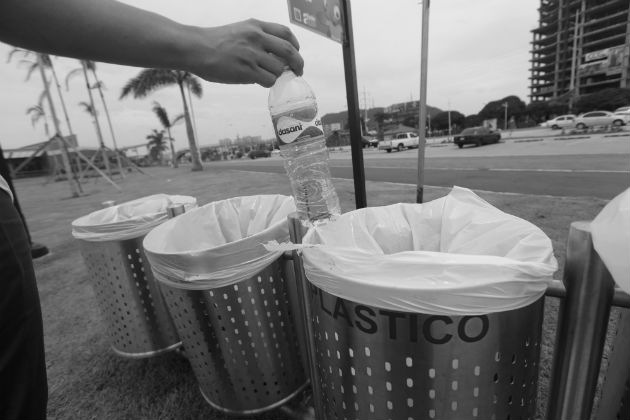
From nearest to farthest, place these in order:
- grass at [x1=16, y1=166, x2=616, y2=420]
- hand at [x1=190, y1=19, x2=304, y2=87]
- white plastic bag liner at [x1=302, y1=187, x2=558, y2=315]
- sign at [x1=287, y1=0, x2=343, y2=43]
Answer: white plastic bag liner at [x1=302, y1=187, x2=558, y2=315] < hand at [x1=190, y1=19, x2=304, y2=87] < sign at [x1=287, y1=0, x2=343, y2=43] < grass at [x1=16, y1=166, x2=616, y2=420]

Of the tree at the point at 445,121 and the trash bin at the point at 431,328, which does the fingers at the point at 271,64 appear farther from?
the tree at the point at 445,121

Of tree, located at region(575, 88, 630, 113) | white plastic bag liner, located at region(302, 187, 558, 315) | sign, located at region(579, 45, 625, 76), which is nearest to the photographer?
white plastic bag liner, located at region(302, 187, 558, 315)

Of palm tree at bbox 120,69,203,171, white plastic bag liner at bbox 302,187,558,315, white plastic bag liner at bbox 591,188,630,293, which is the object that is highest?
palm tree at bbox 120,69,203,171

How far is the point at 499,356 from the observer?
707mm

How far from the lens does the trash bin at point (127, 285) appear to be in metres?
1.75

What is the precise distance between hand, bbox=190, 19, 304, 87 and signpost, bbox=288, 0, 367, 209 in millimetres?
670

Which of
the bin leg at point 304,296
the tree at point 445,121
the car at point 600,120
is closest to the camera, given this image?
the bin leg at point 304,296

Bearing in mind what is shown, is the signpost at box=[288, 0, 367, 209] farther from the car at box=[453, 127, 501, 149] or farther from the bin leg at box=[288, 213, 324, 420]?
the car at box=[453, 127, 501, 149]

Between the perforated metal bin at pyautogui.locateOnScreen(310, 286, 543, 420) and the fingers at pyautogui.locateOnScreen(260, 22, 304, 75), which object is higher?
the fingers at pyautogui.locateOnScreen(260, 22, 304, 75)

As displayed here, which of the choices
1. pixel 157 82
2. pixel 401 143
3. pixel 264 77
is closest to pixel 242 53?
pixel 264 77

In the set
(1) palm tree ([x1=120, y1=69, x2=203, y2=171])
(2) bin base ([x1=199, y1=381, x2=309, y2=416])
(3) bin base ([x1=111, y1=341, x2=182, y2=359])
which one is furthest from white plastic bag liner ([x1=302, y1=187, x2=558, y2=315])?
(1) palm tree ([x1=120, y1=69, x2=203, y2=171])

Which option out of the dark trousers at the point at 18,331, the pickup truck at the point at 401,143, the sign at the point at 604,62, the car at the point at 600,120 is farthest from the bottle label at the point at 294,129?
the sign at the point at 604,62

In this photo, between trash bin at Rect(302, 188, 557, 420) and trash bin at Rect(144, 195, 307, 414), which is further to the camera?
trash bin at Rect(144, 195, 307, 414)

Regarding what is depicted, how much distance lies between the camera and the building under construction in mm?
51156
